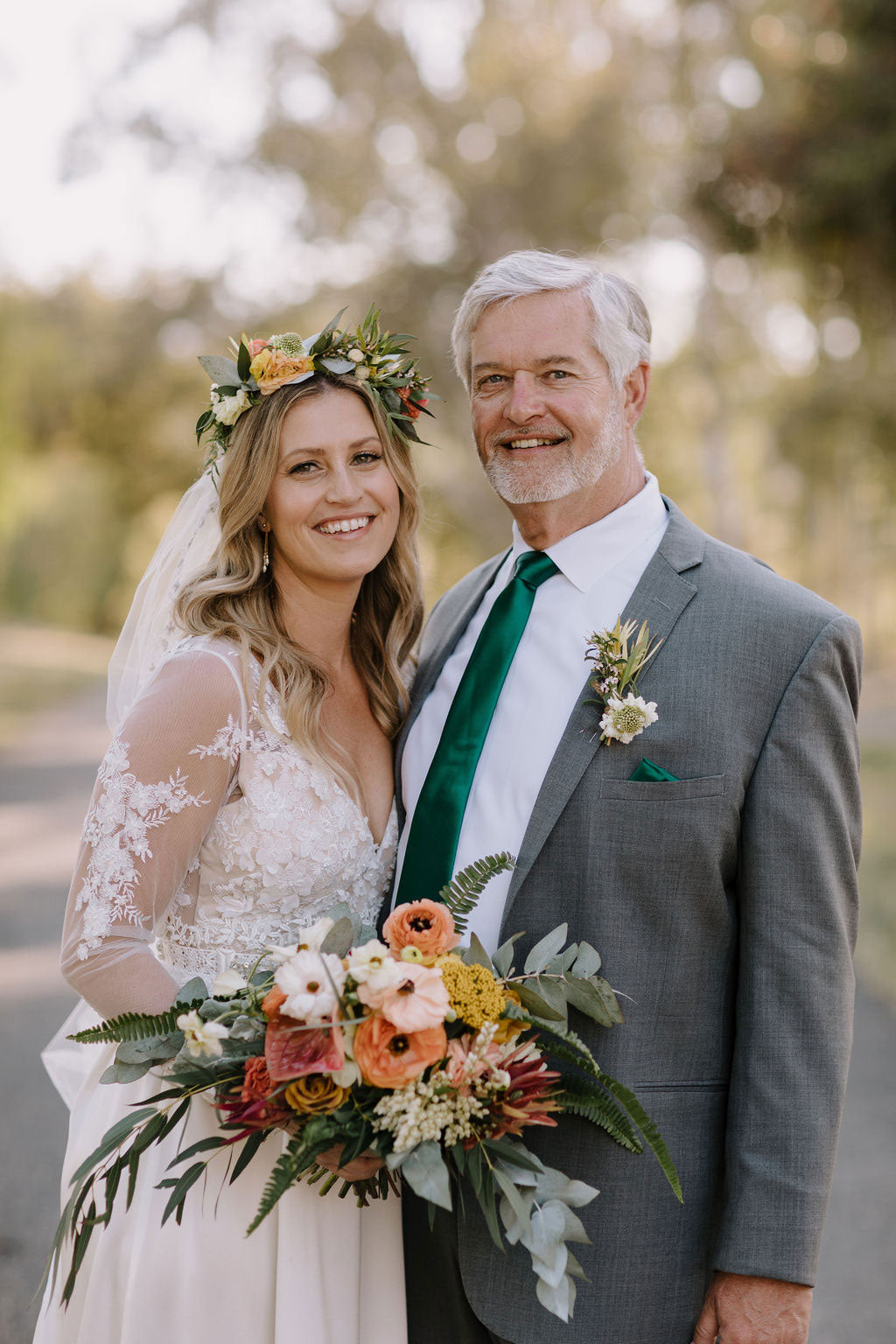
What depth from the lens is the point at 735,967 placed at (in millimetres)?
2396

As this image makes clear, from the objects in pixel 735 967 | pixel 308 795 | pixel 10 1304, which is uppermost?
pixel 308 795

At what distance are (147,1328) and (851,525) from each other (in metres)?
28.3

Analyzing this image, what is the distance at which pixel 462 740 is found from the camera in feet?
8.53

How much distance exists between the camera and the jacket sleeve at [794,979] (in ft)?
7.24

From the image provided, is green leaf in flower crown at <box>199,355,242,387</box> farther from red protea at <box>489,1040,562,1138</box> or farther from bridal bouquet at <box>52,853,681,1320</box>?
red protea at <box>489,1040,562,1138</box>

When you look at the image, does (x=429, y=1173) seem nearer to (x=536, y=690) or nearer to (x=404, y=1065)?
(x=404, y=1065)

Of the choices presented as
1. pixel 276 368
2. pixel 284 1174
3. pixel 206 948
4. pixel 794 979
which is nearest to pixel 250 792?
pixel 206 948

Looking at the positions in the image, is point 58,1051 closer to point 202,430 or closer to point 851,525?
point 202,430

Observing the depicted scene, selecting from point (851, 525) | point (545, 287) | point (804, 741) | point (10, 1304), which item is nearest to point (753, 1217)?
point (804, 741)

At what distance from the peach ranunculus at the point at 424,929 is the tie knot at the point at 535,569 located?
3.22 feet

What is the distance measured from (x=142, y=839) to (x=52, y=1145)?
293cm

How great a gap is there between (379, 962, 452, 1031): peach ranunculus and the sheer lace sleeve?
0.72m

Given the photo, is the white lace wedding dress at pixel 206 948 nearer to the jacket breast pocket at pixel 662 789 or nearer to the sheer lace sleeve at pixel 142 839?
the sheer lace sleeve at pixel 142 839

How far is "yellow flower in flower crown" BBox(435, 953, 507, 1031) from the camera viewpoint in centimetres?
193
